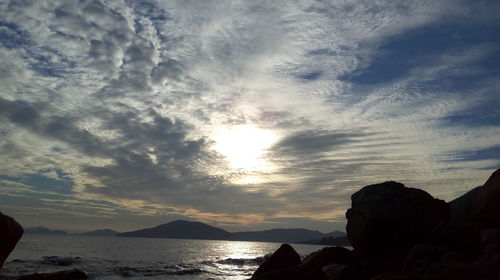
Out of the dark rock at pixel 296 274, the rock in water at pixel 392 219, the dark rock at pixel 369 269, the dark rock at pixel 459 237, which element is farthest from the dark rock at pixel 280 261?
the dark rock at pixel 459 237

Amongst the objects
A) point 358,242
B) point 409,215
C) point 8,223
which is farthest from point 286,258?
point 8,223

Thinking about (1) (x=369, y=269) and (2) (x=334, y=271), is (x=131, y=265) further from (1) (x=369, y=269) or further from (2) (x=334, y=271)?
(1) (x=369, y=269)

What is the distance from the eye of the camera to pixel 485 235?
1163 cm

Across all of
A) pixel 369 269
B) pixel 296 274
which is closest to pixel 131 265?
pixel 296 274

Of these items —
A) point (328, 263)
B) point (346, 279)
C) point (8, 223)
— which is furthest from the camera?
point (8, 223)

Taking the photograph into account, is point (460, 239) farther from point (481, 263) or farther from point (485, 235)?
point (481, 263)

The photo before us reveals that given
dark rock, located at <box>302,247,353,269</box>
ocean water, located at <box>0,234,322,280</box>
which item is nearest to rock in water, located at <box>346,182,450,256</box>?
dark rock, located at <box>302,247,353,269</box>

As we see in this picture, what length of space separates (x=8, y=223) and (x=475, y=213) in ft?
87.2

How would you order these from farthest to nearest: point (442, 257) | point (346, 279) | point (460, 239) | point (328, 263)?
point (328, 263)
point (346, 279)
point (460, 239)
point (442, 257)

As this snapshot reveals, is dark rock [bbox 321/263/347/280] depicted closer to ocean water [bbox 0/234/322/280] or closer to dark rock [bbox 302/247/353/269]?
dark rock [bbox 302/247/353/269]

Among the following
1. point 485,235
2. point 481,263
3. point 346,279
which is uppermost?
point 485,235

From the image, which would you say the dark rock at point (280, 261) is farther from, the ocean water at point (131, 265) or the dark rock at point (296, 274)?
the ocean water at point (131, 265)

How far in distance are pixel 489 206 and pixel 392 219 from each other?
12.7 feet

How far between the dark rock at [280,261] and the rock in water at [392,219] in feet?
11.1
